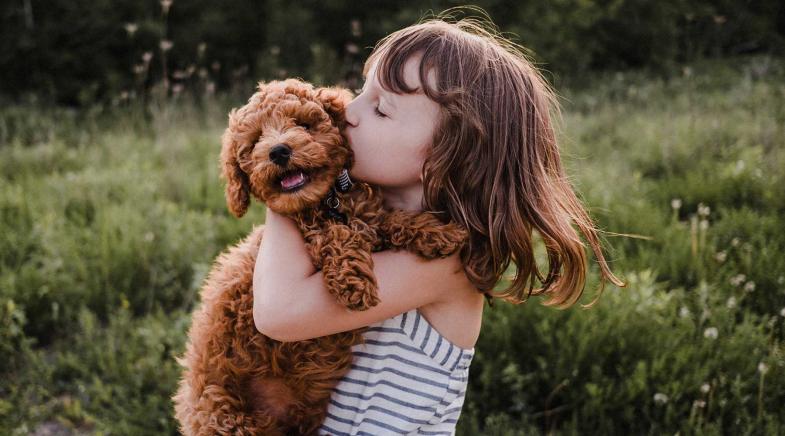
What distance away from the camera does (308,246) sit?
1574 millimetres

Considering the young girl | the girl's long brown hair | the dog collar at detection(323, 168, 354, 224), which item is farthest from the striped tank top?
the dog collar at detection(323, 168, 354, 224)

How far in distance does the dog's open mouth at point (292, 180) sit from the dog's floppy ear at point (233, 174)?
0.50 ft

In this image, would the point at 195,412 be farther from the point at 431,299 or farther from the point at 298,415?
the point at 431,299

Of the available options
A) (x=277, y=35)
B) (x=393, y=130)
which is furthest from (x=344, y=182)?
(x=277, y=35)

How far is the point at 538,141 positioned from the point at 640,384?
1.32 m

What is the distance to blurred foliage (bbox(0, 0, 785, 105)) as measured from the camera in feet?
33.2

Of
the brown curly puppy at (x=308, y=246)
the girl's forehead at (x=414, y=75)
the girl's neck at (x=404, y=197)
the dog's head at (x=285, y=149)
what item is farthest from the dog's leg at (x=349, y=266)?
the girl's forehead at (x=414, y=75)

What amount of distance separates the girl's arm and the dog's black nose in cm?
23

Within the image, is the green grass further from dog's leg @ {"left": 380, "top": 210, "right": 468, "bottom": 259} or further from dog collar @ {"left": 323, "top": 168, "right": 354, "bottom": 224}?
dog collar @ {"left": 323, "top": 168, "right": 354, "bottom": 224}

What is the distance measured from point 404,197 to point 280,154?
0.45 meters

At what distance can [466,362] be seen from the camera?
1.76 meters

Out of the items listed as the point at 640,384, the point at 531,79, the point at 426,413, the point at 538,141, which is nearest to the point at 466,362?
the point at 426,413

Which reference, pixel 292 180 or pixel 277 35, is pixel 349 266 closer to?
pixel 292 180

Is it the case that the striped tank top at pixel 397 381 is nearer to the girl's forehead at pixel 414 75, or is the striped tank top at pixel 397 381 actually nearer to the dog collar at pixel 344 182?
the dog collar at pixel 344 182
